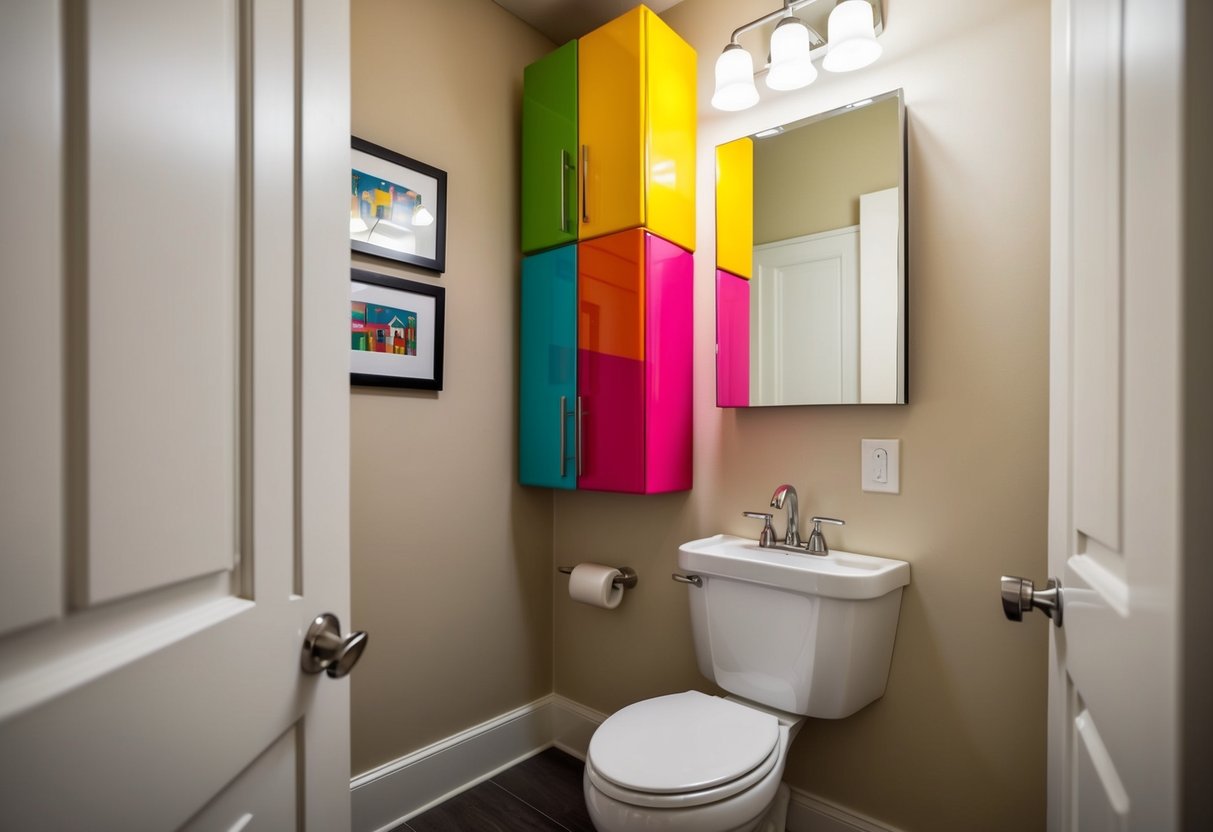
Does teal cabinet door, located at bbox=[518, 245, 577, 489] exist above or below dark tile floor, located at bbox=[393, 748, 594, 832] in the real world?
above

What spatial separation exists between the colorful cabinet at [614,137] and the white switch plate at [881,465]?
801 mm

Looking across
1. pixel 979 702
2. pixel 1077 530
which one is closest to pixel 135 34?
pixel 1077 530

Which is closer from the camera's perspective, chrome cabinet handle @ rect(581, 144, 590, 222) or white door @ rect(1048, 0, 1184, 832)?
white door @ rect(1048, 0, 1184, 832)

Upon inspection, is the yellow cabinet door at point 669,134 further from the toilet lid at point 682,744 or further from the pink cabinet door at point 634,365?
the toilet lid at point 682,744

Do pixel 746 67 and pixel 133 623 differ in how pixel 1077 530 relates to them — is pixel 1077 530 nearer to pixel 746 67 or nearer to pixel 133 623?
pixel 133 623

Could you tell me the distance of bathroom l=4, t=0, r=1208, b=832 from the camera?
141 cm

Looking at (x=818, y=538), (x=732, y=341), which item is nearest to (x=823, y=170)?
(x=732, y=341)

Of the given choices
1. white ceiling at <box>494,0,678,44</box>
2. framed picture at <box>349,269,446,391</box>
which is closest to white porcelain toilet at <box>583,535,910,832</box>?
framed picture at <box>349,269,446,391</box>

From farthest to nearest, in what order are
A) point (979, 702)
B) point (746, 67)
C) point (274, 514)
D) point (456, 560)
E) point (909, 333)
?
point (456, 560) < point (746, 67) < point (909, 333) < point (979, 702) < point (274, 514)

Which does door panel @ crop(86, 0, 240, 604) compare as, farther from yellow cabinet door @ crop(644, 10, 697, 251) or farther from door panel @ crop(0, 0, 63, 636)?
yellow cabinet door @ crop(644, 10, 697, 251)

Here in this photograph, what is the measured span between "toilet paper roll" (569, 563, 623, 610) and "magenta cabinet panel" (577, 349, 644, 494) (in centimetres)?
31

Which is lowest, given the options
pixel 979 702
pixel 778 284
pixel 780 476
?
pixel 979 702

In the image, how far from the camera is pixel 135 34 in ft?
1.47

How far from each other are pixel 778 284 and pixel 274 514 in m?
1.45
